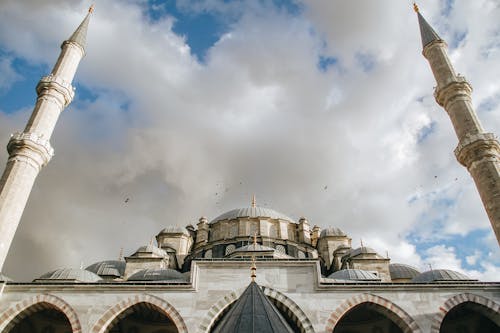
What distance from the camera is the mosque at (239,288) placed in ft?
46.7

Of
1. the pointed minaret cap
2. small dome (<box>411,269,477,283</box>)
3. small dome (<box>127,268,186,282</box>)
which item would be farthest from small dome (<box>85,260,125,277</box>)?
the pointed minaret cap

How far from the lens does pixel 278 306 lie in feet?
48.2

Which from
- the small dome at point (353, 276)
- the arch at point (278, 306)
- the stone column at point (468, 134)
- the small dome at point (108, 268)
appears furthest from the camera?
the small dome at point (108, 268)

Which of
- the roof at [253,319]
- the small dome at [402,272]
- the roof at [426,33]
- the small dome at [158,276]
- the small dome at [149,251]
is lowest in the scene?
the roof at [253,319]

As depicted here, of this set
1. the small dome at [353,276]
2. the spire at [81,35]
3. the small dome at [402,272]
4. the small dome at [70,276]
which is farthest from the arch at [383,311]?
the spire at [81,35]

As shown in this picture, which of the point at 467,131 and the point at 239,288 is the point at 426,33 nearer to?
the point at 467,131

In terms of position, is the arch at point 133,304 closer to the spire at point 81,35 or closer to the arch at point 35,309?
the arch at point 35,309

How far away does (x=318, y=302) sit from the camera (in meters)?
14.4

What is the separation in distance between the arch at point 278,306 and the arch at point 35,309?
4.50m

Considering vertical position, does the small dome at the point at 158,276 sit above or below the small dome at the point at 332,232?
below

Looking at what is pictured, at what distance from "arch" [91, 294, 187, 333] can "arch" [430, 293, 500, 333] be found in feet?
29.5

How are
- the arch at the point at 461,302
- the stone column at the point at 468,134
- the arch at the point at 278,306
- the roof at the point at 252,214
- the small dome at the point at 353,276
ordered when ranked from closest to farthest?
1. the arch at the point at 278,306
2. the arch at the point at 461,302
3. the stone column at the point at 468,134
4. the small dome at the point at 353,276
5. the roof at the point at 252,214

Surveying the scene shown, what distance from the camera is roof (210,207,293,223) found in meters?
28.4

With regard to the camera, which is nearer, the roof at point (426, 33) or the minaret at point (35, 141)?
the minaret at point (35, 141)
